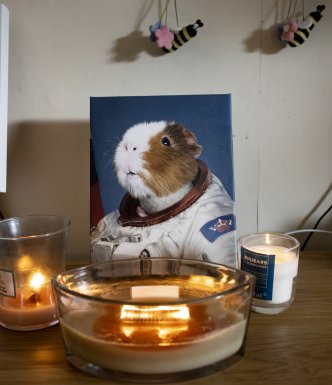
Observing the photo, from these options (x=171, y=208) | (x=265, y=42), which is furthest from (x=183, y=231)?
(x=265, y=42)

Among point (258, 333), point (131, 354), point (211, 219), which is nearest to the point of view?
point (131, 354)

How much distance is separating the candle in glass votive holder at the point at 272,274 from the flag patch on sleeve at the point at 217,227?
6cm

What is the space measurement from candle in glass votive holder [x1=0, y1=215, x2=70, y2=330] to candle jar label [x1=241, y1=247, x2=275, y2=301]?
266 mm

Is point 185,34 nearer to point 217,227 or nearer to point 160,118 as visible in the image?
point 160,118

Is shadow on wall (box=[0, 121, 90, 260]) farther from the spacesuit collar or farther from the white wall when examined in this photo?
the spacesuit collar

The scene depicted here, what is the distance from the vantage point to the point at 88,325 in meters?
0.48

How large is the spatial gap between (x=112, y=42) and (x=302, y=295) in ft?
1.69

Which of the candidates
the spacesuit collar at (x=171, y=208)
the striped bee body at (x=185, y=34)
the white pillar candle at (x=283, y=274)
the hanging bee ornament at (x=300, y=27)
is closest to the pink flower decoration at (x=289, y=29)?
the hanging bee ornament at (x=300, y=27)

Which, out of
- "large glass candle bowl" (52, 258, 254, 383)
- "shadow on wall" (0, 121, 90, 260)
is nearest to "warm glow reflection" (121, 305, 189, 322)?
"large glass candle bowl" (52, 258, 254, 383)

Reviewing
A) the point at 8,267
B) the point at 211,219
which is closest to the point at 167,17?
Answer: the point at 211,219

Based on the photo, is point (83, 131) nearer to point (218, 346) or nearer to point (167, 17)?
point (167, 17)

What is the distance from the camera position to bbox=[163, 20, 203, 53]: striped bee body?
27.6 inches

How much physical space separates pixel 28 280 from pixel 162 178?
0.83 ft

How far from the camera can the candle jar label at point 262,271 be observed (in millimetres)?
588
